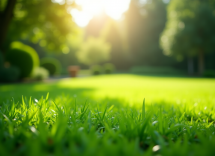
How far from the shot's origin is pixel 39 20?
38.9 ft

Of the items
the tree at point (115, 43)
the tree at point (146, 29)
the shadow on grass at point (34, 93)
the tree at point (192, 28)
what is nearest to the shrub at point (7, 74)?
the shadow on grass at point (34, 93)

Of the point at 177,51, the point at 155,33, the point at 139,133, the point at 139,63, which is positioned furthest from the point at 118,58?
the point at 139,133

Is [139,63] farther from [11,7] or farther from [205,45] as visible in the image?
[11,7]

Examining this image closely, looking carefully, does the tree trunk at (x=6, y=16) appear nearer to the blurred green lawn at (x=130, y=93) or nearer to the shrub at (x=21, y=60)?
the shrub at (x=21, y=60)

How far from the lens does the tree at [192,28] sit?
21.4 m

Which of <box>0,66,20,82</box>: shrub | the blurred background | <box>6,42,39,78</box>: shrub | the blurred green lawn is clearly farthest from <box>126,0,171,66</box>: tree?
<box>0,66,20,82</box>: shrub

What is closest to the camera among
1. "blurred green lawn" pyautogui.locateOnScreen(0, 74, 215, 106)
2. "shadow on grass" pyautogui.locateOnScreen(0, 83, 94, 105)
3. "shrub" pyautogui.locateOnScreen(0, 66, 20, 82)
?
"shadow on grass" pyautogui.locateOnScreen(0, 83, 94, 105)

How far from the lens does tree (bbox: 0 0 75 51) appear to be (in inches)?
419

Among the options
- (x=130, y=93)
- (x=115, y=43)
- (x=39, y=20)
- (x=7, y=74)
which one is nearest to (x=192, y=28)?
(x=39, y=20)

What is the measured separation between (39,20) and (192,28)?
20.0 metres

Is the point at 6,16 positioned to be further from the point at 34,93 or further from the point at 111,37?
the point at 111,37

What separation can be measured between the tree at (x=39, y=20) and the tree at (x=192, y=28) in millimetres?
16615

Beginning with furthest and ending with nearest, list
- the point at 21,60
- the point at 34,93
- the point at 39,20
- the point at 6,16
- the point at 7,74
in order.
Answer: the point at 21,60
the point at 39,20
the point at 7,74
the point at 6,16
the point at 34,93

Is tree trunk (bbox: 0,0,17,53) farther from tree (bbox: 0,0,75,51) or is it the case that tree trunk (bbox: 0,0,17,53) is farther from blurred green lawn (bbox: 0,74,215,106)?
blurred green lawn (bbox: 0,74,215,106)
